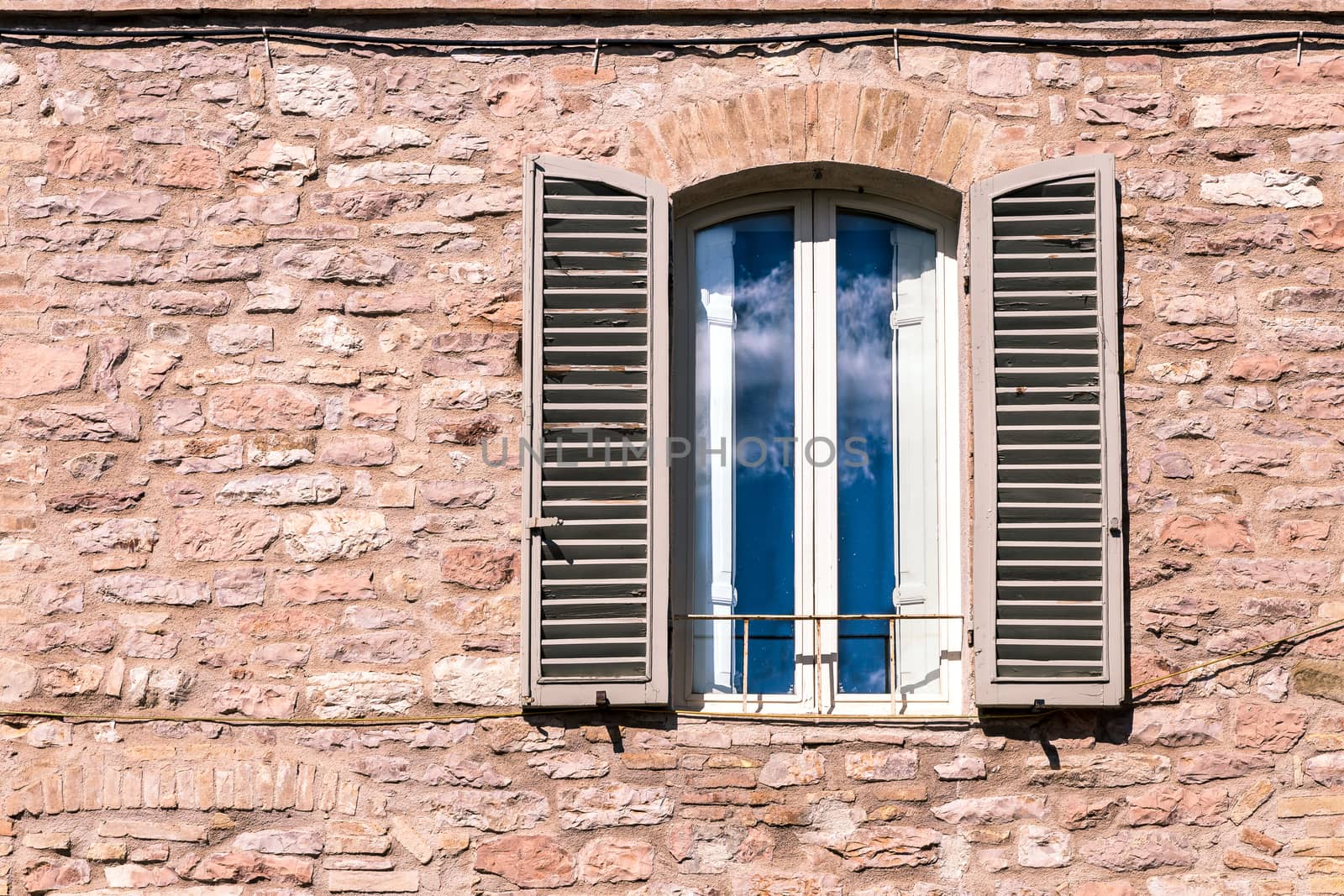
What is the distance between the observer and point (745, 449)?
14.8 ft

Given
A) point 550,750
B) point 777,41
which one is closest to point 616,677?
point 550,750

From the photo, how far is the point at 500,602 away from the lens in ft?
14.0

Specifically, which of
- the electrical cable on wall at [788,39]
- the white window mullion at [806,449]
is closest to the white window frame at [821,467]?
the white window mullion at [806,449]

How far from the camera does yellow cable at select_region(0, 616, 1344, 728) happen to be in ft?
13.8

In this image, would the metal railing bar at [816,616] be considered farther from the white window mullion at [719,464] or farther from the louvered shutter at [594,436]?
the louvered shutter at [594,436]

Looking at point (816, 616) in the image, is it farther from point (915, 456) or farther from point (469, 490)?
point (469, 490)

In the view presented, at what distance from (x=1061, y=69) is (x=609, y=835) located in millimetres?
2752

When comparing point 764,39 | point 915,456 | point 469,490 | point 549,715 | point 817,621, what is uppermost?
point 764,39

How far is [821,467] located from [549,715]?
114cm

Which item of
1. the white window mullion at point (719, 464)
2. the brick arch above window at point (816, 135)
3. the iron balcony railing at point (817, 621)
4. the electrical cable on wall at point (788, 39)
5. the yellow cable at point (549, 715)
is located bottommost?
the yellow cable at point (549, 715)

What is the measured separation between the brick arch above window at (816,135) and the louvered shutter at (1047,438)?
19 centimetres

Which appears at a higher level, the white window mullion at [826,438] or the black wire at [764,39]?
the black wire at [764,39]

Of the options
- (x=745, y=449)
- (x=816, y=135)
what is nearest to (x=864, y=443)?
(x=745, y=449)

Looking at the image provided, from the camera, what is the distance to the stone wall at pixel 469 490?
4.16 metres
